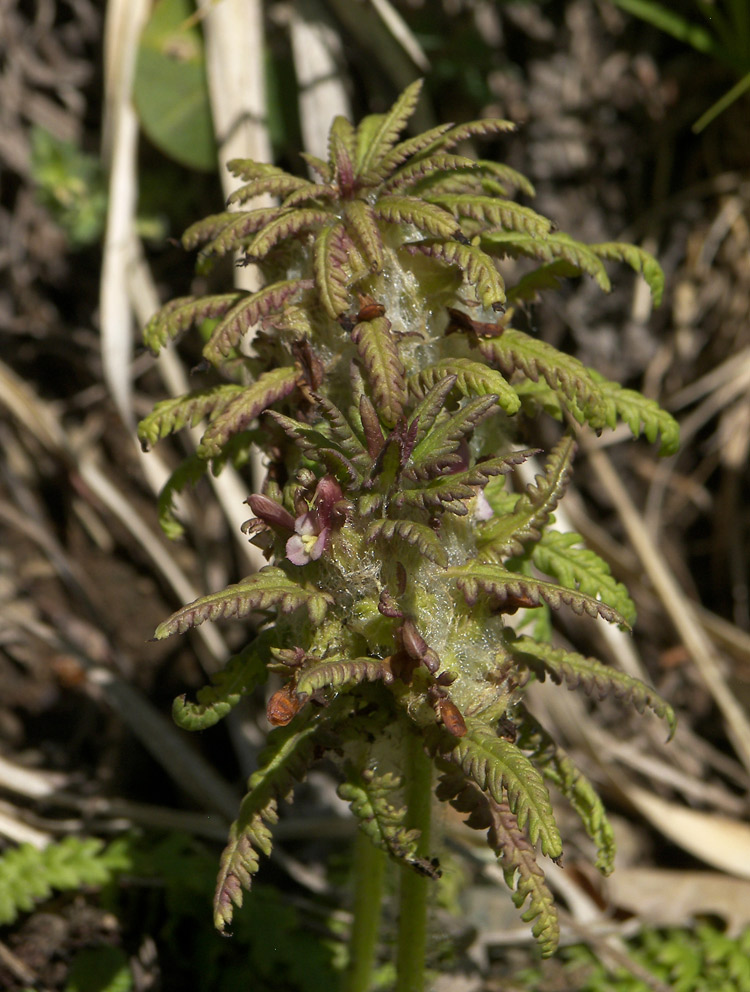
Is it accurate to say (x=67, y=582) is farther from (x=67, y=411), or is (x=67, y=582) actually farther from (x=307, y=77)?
(x=307, y=77)

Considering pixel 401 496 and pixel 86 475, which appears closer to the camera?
pixel 401 496

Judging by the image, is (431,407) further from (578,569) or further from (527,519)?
→ (578,569)

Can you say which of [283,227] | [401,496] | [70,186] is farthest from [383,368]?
[70,186]

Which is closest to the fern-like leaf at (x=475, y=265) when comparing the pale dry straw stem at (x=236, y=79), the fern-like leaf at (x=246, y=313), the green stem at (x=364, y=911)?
the fern-like leaf at (x=246, y=313)

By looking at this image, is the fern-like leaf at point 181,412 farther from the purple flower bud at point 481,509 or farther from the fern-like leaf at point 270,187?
the purple flower bud at point 481,509

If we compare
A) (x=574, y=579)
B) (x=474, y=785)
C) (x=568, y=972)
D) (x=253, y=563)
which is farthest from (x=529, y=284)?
(x=568, y=972)

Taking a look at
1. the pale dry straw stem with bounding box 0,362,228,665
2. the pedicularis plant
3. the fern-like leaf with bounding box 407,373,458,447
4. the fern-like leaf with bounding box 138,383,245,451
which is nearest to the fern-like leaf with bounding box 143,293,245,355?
the pedicularis plant
